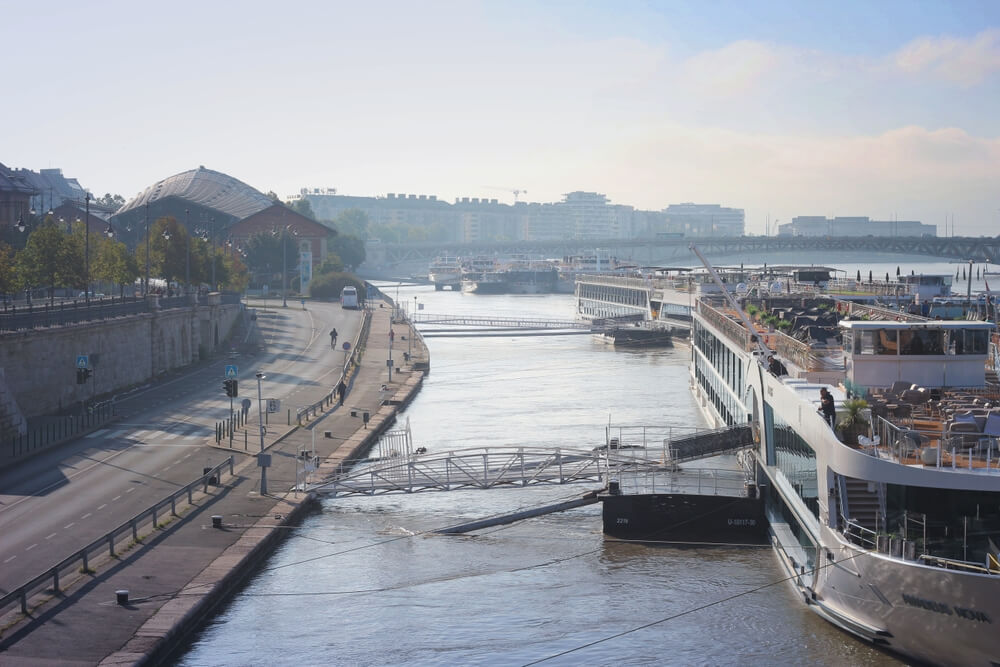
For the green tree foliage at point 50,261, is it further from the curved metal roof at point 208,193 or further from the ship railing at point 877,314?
the curved metal roof at point 208,193

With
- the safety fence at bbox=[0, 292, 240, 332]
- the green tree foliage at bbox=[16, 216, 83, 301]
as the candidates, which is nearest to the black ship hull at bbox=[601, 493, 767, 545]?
the safety fence at bbox=[0, 292, 240, 332]

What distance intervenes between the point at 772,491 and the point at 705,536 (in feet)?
7.19

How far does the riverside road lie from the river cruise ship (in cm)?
1549

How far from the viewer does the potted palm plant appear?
830 inches

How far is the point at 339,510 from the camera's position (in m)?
33.5

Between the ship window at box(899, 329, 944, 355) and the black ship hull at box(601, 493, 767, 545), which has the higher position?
the ship window at box(899, 329, 944, 355)

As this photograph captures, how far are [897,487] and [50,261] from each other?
178 feet

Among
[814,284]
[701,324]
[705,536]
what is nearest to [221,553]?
[705,536]

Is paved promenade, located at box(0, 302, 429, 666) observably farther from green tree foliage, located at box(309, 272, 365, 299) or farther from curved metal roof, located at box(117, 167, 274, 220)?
curved metal roof, located at box(117, 167, 274, 220)

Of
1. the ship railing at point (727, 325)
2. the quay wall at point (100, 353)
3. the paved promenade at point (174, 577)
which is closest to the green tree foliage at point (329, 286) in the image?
the quay wall at point (100, 353)

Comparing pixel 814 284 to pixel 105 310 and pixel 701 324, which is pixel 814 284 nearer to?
pixel 701 324

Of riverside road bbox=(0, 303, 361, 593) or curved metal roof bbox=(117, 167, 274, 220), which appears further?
curved metal roof bbox=(117, 167, 274, 220)

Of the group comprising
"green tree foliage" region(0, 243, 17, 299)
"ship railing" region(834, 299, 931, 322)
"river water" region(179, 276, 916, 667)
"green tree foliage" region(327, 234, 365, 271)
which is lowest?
"river water" region(179, 276, 916, 667)

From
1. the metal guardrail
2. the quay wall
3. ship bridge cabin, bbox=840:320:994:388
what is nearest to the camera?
the metal guardrail
